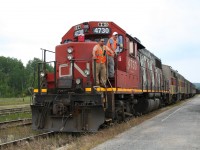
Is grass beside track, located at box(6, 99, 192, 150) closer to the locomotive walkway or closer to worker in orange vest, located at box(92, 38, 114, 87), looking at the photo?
the locomotive walkway

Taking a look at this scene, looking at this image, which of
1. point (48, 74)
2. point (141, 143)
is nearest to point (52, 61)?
point (48, 74)

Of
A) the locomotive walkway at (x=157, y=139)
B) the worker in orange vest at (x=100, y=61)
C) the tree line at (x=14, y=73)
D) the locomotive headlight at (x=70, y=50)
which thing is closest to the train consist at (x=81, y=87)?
the locomotive headlight at (x=70, y=50)

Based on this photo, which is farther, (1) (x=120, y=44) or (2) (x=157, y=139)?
(1) (x=120, y=44)

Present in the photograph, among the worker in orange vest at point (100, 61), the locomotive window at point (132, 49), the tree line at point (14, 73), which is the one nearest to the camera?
the worker in orange vest at point (100, 61)

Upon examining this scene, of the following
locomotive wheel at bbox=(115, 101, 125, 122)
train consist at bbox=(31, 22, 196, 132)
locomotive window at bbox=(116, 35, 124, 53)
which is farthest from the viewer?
locomotive window at bbox=(116, 35, 124, 53)

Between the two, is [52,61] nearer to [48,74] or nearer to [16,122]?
[48,74]

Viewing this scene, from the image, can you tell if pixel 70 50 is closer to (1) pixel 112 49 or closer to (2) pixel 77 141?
(1) pixel 112 49

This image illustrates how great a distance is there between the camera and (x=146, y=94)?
17297 mm

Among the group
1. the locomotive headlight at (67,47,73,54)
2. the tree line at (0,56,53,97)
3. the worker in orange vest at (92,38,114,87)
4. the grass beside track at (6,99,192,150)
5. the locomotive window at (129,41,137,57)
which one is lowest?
the grass beside track at (6,99,192,150)

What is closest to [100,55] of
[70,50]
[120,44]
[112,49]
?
[112,49]

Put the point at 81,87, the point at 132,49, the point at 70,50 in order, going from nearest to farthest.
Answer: the point at 81,87 < the point at 70,50 < the point at 132,49

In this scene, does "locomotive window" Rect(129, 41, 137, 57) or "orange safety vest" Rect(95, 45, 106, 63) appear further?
"locomotive window" Rect(129, 41, 137, 57)

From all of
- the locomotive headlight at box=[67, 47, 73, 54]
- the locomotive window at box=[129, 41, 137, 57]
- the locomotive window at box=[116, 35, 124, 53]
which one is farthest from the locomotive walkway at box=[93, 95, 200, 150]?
the locomotive window at box=[129, 41, 137, 57]

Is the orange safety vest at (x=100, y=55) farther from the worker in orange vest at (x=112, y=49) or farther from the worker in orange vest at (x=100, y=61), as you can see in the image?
the worker in orange vest at (x=112, y=49)
